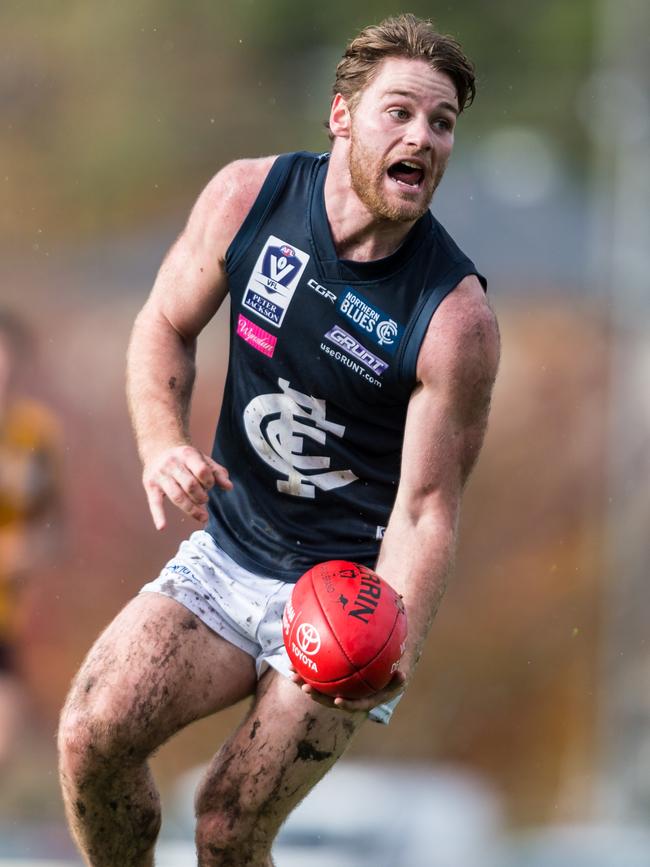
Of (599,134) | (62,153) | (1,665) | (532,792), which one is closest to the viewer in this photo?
(1,665)

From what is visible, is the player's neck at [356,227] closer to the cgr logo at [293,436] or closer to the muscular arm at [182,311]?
the muscular arm at [182,311]

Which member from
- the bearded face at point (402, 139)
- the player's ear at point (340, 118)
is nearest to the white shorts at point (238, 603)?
the bearded face at point (402, 139)

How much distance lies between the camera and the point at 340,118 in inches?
190

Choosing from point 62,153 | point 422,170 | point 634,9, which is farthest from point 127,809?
point 62,153

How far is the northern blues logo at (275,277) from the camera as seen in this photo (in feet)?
15.4

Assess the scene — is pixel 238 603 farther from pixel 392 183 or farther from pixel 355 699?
pixel 392 183

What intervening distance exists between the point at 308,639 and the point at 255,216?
133cm

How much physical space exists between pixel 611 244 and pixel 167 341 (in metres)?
5.45

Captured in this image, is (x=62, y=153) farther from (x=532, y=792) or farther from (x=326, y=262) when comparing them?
(x=326, y=262)

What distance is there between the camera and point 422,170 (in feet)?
15.1

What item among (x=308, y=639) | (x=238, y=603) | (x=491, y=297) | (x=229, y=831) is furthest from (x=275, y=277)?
(x=491, y=297)

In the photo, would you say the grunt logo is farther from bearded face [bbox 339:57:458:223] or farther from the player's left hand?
the player's left hand

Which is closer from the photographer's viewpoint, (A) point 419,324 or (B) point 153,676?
(B) point 153,676

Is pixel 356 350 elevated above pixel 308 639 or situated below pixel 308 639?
above
